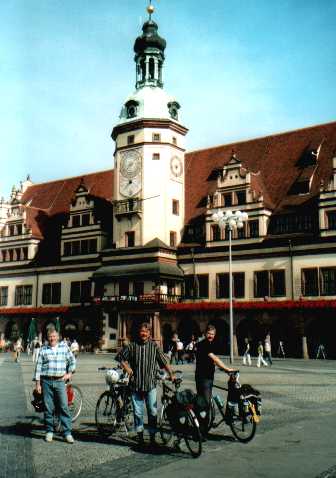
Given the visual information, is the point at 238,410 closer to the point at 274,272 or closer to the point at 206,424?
the point at 206,424

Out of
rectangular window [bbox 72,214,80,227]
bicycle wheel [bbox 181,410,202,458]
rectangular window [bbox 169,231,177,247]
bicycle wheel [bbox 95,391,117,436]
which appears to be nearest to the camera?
bicycle wheel [bbox 181,410,202,458]

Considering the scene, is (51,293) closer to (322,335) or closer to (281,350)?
(281,350)

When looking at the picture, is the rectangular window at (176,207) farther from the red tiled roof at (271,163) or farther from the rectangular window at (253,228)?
the rectangular window at (253,228)

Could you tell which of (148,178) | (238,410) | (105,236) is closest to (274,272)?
(148,178)

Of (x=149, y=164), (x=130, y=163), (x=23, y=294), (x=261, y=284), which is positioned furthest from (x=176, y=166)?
(x=23, y=294)

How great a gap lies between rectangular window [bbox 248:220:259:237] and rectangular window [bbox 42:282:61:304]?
72.9 ft

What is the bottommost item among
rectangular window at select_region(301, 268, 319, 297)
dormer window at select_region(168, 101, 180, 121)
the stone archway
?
the stone archway

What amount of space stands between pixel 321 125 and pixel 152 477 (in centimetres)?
4831

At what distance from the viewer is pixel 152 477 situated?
8664mm

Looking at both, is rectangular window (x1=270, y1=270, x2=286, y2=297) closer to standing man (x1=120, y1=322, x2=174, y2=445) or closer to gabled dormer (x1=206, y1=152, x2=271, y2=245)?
gabled dormer (x1=206, y1=152, x2=271, y2=245)

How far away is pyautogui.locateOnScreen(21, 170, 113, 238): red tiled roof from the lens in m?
63.5

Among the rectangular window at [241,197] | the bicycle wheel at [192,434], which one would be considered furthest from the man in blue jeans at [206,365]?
the rectangular window at [241,197]

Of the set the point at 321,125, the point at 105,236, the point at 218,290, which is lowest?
the point at 218,290

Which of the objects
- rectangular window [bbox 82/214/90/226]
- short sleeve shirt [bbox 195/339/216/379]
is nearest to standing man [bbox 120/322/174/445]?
short sleeve shirt [bbox 195/339/216/379]
